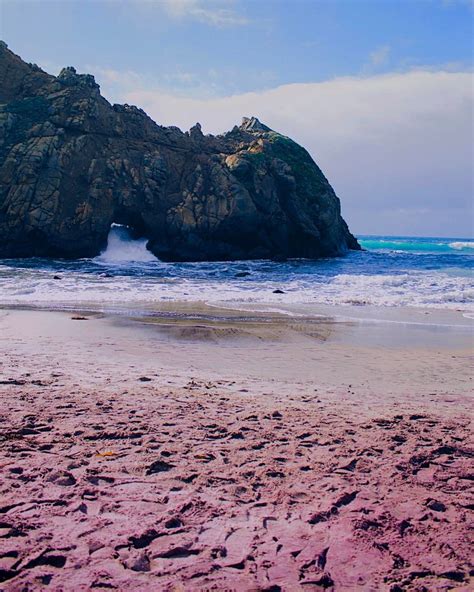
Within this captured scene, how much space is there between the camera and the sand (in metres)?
2.74

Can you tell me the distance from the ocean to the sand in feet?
28.0

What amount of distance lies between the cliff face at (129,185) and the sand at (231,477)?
24.2 m

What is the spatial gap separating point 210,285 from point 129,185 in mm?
14242

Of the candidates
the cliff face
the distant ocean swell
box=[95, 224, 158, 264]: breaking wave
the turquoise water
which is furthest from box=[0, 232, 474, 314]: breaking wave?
the distant ocean swell

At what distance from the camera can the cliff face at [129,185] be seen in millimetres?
29859

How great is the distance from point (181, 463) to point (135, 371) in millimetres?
3313

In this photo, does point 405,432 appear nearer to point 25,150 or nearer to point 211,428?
point 211,428

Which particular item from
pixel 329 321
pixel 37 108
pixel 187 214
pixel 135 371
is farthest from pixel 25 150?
pixel 135 371

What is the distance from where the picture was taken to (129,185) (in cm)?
3231

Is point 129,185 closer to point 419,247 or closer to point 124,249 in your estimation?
point 124,249

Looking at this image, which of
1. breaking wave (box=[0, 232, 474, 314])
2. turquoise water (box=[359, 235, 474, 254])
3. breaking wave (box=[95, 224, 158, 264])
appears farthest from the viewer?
turquoise water (box=[359, 235, 474, 254])

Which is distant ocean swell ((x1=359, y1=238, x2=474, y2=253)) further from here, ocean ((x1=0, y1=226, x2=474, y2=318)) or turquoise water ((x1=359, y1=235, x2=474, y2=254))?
ocean ((x1=0, y1=226, x2=474, y2=318))

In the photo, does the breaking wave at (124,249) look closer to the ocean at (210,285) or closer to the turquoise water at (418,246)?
the ocean at (210,285)

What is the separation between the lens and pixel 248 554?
285cm
